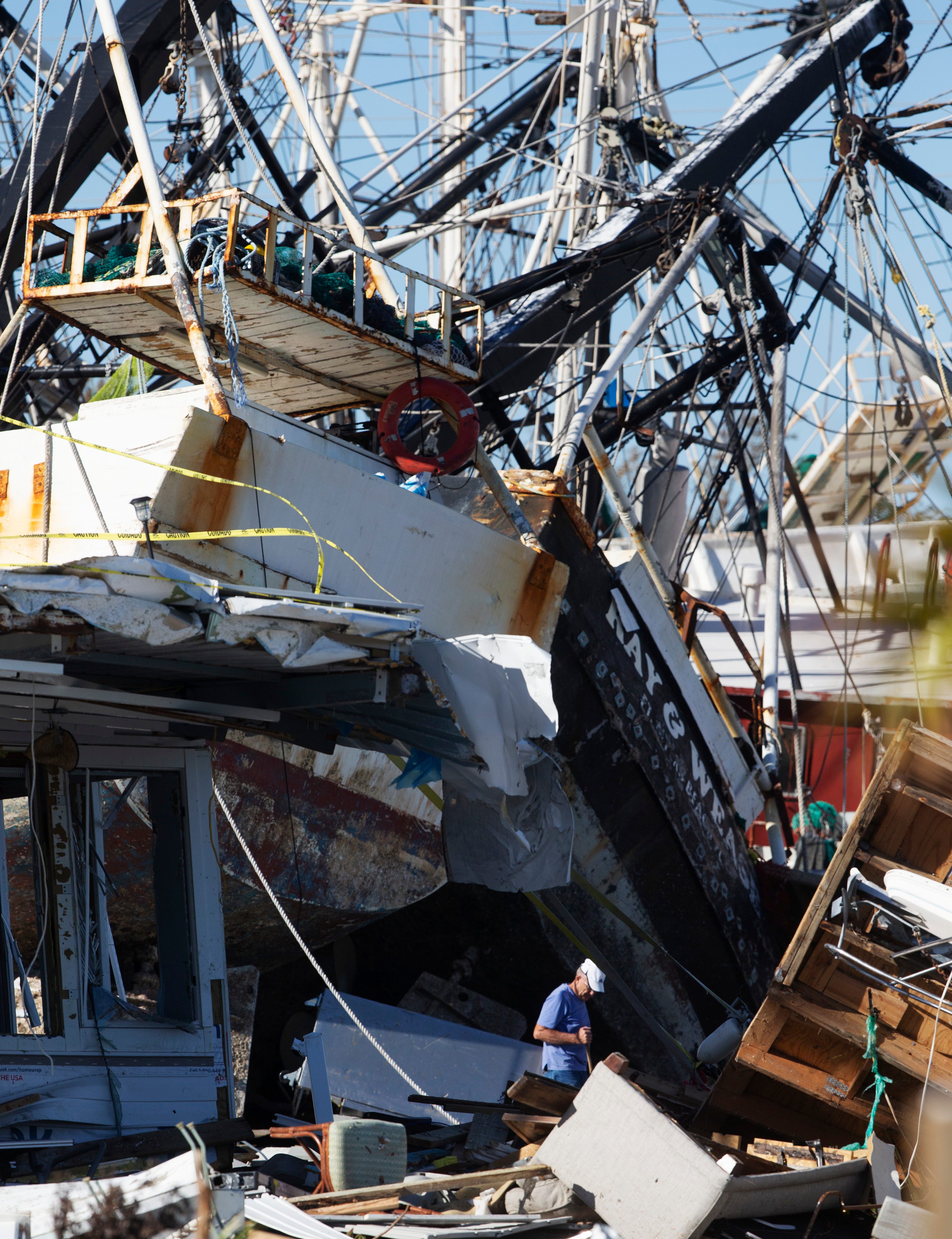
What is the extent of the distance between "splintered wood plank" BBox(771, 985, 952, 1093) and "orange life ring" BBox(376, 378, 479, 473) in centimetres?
391

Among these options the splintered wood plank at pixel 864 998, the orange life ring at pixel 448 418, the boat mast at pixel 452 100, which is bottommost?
the splintered wood plank at pixel 864 998

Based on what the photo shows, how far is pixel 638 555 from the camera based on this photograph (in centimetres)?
988

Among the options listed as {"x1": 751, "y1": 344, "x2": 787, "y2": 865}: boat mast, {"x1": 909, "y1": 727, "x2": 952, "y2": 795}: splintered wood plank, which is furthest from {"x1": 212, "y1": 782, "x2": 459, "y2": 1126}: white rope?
{"x1": 751, "y1": 344, "x2": 787, "y2": 865}: boat mast

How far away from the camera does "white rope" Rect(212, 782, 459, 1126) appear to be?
6297mm

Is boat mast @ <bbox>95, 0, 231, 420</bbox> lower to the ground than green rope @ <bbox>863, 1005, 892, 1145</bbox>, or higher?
higher

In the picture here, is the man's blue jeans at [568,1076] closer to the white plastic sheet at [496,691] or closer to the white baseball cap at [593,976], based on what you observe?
the white baseball cap at [593,976]

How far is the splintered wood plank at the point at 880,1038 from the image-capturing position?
239 inches

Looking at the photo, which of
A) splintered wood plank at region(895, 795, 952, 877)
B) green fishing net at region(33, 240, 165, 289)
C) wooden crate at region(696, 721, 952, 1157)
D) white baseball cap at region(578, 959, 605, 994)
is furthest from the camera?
green fishing net at region(33, 240, 165, 289)

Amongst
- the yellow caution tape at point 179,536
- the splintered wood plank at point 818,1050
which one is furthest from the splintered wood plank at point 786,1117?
the yellow caution tape at point 179,536

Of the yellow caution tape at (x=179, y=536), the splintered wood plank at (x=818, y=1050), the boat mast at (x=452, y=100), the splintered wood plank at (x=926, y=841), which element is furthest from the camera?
the boat mast at (x=452, y=100)

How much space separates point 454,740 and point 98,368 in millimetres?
9034

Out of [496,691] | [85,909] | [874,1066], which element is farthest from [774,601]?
[85,909]

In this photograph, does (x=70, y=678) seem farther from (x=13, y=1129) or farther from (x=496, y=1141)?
(x=496, y=1141)

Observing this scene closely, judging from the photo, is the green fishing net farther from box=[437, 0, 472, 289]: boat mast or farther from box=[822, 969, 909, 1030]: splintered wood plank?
box=[437, 0, 472, 289]: boat mast
